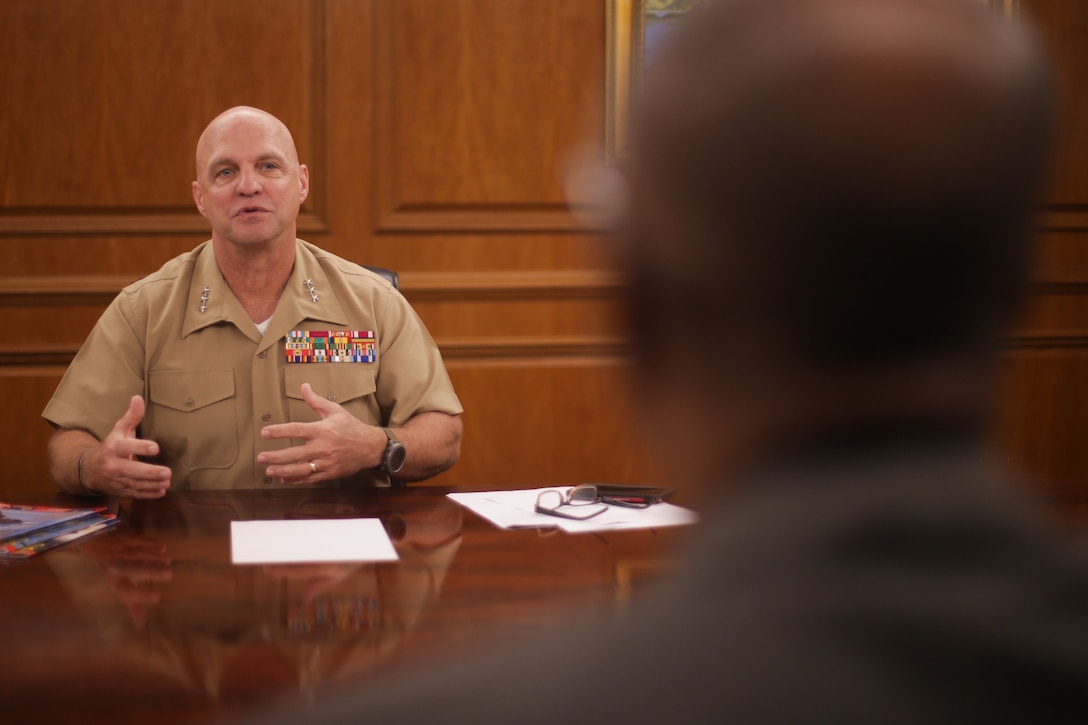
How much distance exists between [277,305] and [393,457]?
58 cm

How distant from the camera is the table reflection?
1.16 m

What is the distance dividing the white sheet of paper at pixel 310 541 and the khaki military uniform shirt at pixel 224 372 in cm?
64

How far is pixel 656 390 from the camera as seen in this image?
0.43 metres

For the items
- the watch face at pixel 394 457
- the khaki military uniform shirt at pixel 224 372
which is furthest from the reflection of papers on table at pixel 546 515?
the khaki military uniform shirt at pixel 224 372

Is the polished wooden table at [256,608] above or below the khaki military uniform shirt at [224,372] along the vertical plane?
below

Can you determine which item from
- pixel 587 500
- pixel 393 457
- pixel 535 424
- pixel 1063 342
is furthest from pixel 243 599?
pixel 1063 342

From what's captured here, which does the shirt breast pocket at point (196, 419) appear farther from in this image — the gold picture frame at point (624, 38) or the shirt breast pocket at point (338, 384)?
the gold picture frame at point (624, 38)

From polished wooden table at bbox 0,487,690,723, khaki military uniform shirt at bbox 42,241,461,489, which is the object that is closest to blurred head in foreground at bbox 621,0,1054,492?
polished wooden table at bbox 0,487,690,723

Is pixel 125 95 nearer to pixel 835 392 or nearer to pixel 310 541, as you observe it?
pixel 310 541

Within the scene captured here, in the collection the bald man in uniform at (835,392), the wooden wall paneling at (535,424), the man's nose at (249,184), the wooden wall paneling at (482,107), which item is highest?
the wooden wall paneling at (482,107)

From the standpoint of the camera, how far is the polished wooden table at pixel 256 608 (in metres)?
1.11

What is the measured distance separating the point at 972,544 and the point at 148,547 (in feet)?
5.11

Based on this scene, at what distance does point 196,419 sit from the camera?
2518 mm

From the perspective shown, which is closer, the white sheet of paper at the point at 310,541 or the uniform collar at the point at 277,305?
the white sheet of paper at the point at 310,541
